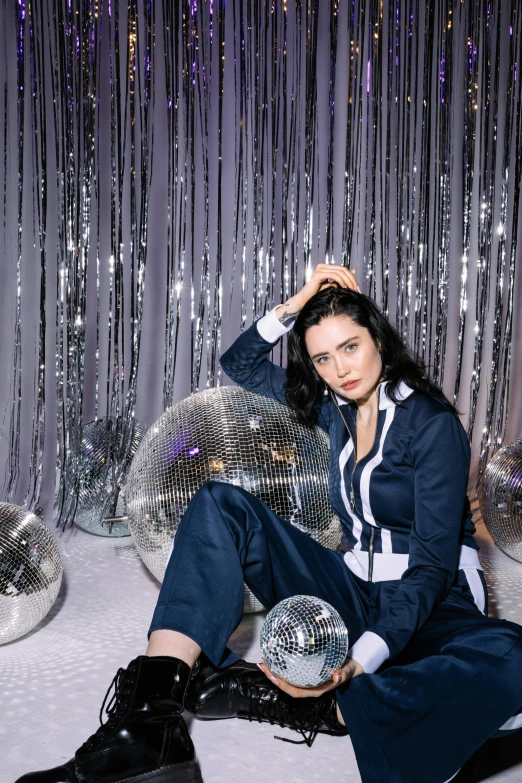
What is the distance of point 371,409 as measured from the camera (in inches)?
68.4

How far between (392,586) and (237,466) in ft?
1.91

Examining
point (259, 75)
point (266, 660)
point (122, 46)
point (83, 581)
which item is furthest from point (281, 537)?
point (122, 46)

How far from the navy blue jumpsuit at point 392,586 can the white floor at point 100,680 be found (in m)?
0.19

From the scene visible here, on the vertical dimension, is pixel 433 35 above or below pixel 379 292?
above

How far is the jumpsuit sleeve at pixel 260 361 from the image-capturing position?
6.76 ft

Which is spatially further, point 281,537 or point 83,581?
point 83,581

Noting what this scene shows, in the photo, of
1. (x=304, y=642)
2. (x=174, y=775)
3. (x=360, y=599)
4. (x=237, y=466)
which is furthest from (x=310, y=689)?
(x=237, y=466)

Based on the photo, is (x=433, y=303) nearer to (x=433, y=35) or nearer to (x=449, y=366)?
(x=449, y=366)

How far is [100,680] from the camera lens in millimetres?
1808

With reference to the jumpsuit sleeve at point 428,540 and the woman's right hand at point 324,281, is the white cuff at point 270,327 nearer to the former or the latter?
the woman's right hand at point 324,281

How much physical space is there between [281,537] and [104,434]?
1.43 meters

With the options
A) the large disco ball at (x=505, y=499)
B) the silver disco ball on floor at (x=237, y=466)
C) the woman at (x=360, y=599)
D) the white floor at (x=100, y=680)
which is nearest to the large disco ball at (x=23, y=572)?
the white floor at (x=100, y=680)

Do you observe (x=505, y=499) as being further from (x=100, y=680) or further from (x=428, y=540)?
(x=100, y=680)

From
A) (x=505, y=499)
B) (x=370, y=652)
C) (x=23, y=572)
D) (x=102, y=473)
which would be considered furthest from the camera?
(x=102, y=473)
